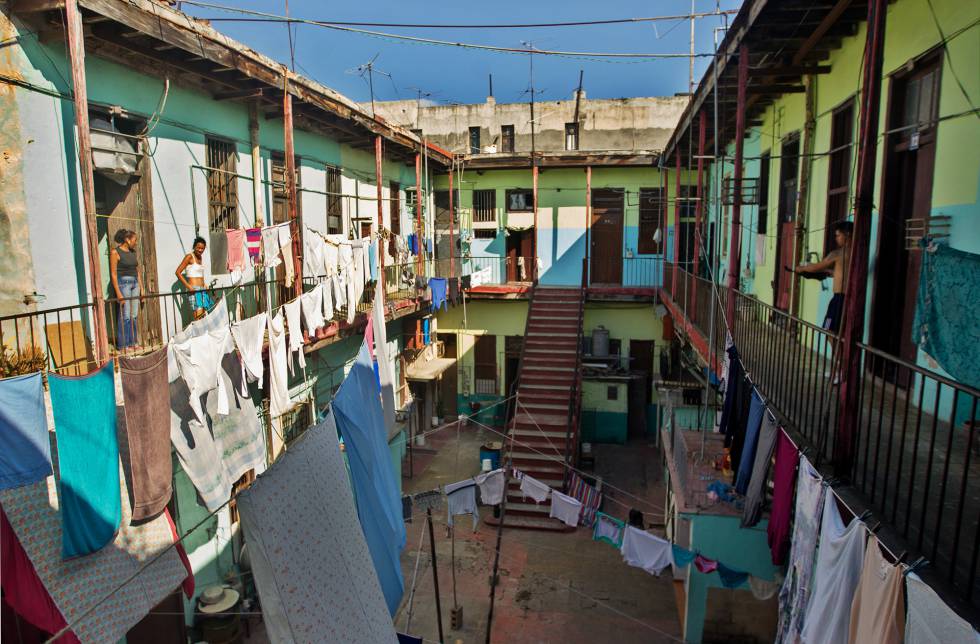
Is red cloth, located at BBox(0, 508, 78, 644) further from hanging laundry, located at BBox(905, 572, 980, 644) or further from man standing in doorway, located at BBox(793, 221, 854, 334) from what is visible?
man standing in doorway, located at BBox(793, 221, 854, 334)

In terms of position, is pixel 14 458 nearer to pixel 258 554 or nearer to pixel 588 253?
pixel 258 554

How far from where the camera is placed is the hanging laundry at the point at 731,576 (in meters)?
8.23

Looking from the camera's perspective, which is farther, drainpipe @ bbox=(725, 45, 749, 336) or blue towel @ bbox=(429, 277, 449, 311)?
blue towel @ bbox=(429, 277, 449, 311)

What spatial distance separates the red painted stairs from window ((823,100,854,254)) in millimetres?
6631

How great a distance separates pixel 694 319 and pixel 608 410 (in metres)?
8.00

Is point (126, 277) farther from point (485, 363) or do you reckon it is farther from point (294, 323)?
point (485, 363)

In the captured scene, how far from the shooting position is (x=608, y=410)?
1925 centimetres

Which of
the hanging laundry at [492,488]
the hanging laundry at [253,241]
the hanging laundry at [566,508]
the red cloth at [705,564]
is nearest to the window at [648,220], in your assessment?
the hanging laundry at [492,488]

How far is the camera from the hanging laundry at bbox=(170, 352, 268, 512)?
7.33 m

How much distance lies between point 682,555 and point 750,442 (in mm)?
2887

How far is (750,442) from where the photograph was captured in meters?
6.23

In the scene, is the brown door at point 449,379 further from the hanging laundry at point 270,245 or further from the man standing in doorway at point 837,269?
the man standing in doorway at point 837,269

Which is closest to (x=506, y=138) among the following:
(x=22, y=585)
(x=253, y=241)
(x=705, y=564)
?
(x=253, y=241)

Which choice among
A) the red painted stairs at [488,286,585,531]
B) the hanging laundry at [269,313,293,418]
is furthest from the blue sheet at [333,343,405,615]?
the red painted stairs at [488,286,585,531]
